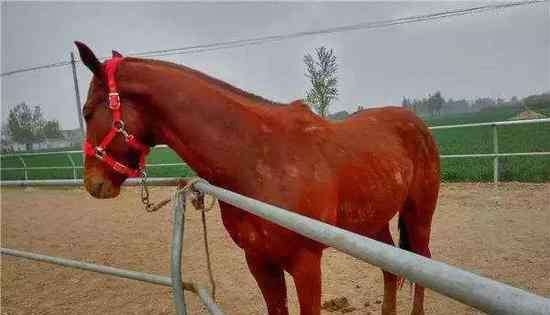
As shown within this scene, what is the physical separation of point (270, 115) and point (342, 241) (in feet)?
4.89

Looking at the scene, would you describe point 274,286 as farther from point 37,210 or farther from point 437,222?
point 37,210

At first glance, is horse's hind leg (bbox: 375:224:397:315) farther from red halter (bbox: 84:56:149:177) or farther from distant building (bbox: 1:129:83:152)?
distant building (bbox: 1:129:83:152)

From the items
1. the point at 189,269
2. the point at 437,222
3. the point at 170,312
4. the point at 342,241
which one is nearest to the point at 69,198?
the point at 189,269

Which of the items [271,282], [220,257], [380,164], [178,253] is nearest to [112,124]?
[178,253]

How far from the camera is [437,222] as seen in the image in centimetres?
581

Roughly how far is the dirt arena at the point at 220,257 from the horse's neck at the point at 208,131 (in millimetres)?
1929

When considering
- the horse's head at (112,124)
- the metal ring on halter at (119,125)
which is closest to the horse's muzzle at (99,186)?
the horse's head at (112,124)

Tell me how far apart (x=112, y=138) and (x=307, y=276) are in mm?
1185

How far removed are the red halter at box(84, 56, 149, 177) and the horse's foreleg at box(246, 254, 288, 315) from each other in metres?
0.79

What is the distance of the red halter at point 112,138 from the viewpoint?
196 centimetres

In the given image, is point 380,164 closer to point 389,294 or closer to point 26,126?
point 389,294

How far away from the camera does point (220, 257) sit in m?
4.86

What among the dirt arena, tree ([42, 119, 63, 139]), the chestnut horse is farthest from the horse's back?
tree ([42, 119, 63, 139])

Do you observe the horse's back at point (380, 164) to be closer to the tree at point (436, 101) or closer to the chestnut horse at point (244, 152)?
the chestnut horse at point (244, 152)
